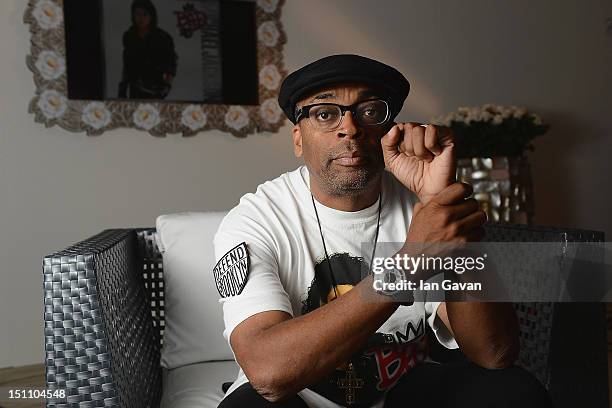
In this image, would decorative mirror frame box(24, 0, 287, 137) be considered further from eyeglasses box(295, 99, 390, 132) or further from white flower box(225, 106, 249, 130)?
eyeglasses box(295, 99, 390, 132)

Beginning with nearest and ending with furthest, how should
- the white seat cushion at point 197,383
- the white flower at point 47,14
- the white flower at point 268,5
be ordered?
the white seat cushion at point 197,383
the white flower at point 47,14
the white flower at point 268,5

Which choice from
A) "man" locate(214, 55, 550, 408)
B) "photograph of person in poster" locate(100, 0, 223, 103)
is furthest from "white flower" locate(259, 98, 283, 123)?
"man" locate(214, 55, 550, 408)

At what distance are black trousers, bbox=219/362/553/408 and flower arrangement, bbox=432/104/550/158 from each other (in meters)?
1.98

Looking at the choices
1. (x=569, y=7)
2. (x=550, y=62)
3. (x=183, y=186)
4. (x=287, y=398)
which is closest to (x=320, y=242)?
(x=287, y=398)

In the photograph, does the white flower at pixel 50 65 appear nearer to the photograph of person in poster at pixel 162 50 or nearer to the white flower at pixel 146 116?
the photograph of person in poster at pixel 162 50

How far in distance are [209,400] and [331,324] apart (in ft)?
1.53

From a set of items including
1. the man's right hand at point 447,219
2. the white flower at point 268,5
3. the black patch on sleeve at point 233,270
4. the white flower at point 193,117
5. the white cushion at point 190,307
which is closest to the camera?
the man's right hand at point 447,219

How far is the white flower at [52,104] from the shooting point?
2.57m

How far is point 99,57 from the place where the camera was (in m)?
2.64

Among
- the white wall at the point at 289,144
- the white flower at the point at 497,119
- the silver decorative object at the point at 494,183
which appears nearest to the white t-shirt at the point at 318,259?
the white wall at the point at 289,144

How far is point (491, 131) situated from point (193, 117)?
1.46 meters

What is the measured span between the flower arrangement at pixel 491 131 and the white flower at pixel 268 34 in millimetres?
962

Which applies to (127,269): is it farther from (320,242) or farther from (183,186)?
(183,186)

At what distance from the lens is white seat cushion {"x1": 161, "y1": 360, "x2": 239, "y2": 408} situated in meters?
1.24
